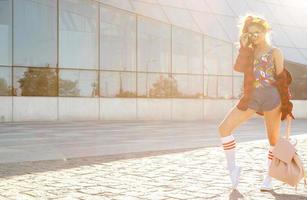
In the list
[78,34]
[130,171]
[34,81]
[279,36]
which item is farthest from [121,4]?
[130,171]

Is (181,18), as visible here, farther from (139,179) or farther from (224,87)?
(139,179)

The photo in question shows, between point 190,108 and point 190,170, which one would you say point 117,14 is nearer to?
point 190,108

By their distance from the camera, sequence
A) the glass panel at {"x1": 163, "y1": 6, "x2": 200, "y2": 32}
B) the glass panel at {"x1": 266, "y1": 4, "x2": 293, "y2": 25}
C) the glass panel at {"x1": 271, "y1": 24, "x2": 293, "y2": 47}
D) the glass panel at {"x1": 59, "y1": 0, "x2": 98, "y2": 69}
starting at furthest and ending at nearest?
the glass panel at {"x1": 266, "y1": 4, "x2": 293, "y2": 25}, the glass panel at {"x1": 271, "y1": 24, "x2": 293, "y2": 47}, the glass panel at {"x1": 163, "y1": 6, "x2": 200, "y2": 32}, the glass panel at {"x1": 59, "y1": 0, "x2": 98, "y2": 69}

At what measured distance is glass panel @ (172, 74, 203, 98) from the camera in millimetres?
26734

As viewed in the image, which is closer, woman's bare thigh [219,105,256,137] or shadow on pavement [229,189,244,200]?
shadow on pavement [229,189,244,200]

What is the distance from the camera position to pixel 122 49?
25094 millimetres

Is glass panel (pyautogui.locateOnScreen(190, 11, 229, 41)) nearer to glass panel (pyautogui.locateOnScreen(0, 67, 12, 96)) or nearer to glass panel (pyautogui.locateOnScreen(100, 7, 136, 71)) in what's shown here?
glass panel (pyautogui.locateOnScreen(100, 7, 136, 71))

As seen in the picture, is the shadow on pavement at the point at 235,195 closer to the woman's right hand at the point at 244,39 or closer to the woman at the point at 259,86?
the woman at the point at 259,86

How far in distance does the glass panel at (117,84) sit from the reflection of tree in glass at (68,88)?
122 cm

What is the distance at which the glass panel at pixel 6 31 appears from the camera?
22094 mm

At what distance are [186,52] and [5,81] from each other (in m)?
9.21

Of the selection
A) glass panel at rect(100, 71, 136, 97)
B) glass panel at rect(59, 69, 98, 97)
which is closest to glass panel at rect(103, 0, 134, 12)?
glass panel at rect(100, 71, 136, 97)

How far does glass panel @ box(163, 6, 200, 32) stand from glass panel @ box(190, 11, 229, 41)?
13.7 inches

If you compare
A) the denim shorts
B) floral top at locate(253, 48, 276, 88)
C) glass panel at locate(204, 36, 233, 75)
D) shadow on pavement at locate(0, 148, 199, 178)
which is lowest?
shadow on pavement at locate(0, 148, 199, 178)
